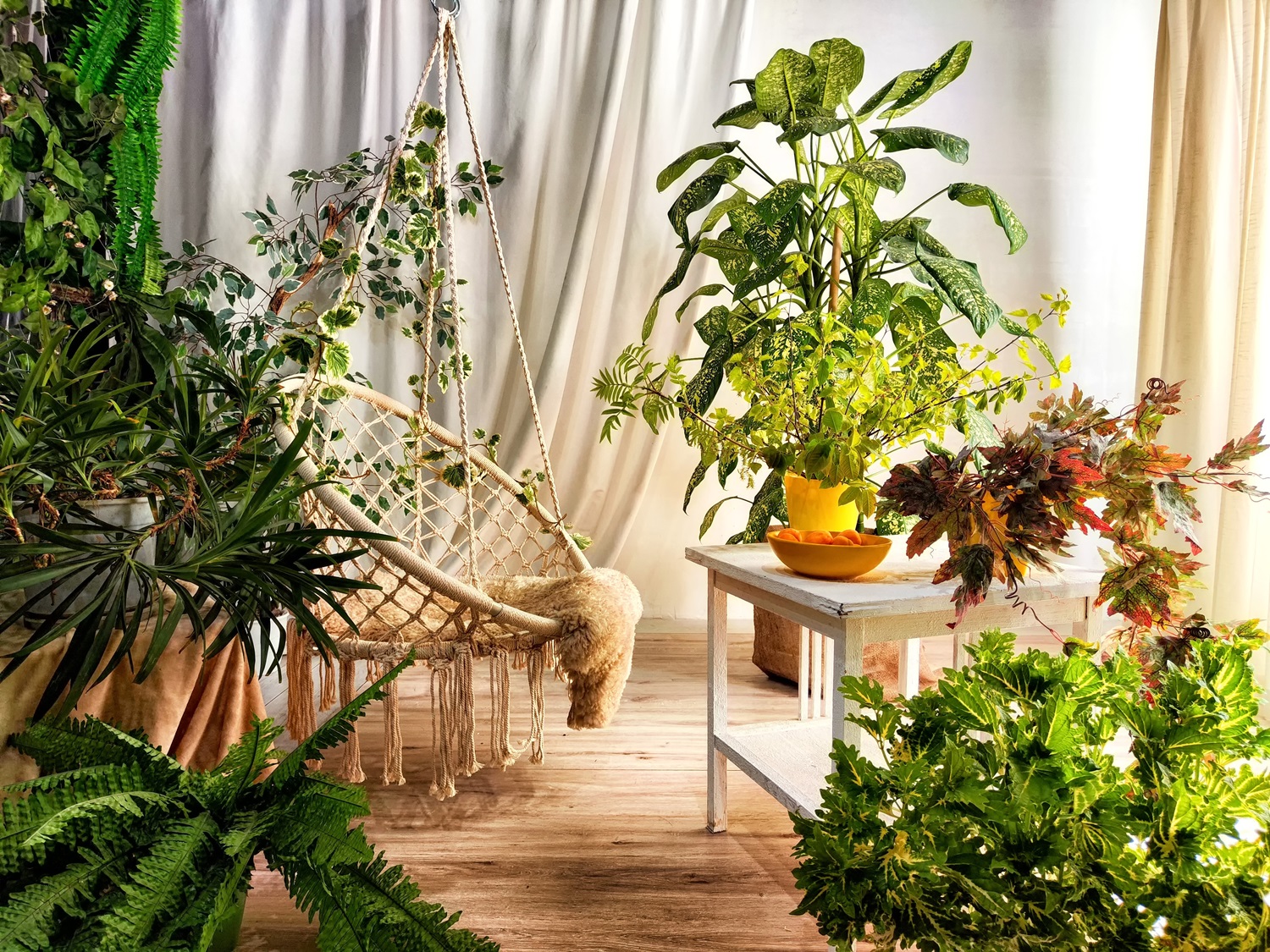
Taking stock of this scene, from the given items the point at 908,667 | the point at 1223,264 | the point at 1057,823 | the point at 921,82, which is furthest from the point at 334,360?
the point at 1223,264

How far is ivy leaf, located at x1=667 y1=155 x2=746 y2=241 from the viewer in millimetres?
2316

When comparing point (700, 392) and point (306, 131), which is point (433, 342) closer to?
point (306, 131)

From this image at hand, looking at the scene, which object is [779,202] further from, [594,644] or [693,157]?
[594,644]

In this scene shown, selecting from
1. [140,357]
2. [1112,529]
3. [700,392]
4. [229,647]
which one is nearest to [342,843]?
[229,647]

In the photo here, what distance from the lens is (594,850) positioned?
150 centimetres

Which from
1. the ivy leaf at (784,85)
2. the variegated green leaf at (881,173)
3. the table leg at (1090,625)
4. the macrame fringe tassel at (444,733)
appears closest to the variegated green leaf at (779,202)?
the variegated green leaf at (881,173)

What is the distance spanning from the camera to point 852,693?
0.70 metres

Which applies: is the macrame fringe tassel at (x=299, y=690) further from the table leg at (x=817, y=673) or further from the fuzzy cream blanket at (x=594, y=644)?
the table leg at (x=817, y=673)

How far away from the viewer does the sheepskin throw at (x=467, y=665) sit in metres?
1.57

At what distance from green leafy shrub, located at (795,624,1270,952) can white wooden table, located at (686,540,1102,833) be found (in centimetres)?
34

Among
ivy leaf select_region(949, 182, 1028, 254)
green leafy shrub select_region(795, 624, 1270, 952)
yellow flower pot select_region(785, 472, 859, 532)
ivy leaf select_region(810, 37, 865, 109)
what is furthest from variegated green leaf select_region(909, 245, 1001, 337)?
green leafy shrub select_region(795, 624, 1270, 952)

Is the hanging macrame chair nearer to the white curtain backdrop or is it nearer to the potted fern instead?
the potted fern

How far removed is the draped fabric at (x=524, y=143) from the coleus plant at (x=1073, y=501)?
77.3 inches

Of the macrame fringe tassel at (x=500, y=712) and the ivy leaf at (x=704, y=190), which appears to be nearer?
the macrame fringe tassel at (x=500, y=712)
